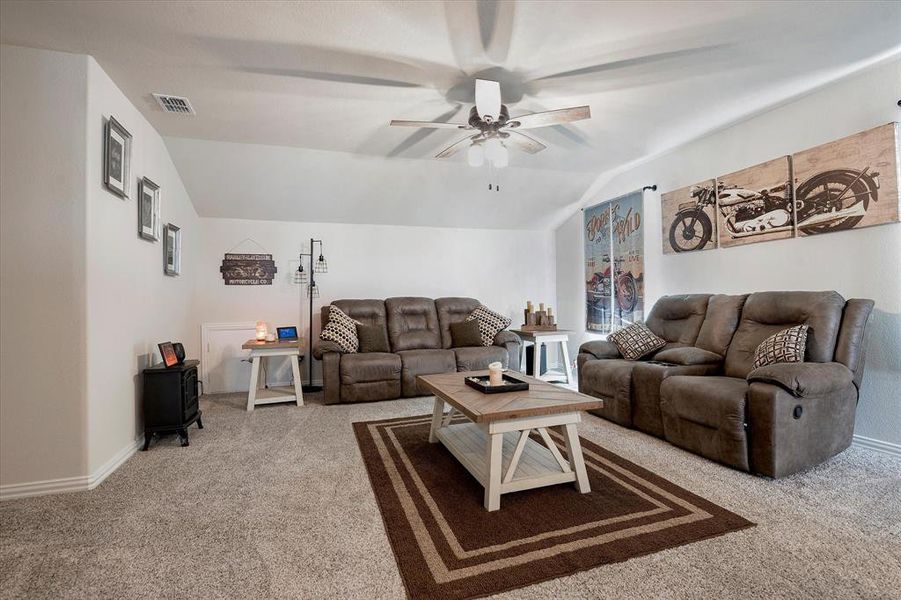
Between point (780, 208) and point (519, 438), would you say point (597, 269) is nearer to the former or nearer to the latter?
point (780, 208)

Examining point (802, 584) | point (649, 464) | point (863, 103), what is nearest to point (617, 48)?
point (863, 103)

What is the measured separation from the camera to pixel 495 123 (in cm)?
281

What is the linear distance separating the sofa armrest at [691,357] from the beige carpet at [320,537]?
26.9 inches

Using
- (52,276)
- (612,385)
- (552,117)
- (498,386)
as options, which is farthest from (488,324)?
(52,276)

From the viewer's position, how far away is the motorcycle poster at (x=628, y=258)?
15.1 feet

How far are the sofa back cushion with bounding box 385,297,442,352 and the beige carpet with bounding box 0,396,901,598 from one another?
218cm

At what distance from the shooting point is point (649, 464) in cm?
256

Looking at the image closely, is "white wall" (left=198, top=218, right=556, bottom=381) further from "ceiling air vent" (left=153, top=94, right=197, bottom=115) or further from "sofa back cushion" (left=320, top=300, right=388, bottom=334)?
"ceiling air vent" (left=153, top=94, right=197, bottom=115)

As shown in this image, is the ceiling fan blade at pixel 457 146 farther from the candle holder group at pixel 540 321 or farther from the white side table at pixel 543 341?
the candle holder group at pixel 540 321

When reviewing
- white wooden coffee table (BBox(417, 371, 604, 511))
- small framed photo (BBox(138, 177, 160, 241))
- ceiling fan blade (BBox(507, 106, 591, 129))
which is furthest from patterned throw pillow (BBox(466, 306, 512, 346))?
small framed photo (BBox(138, 177, 160, 241))

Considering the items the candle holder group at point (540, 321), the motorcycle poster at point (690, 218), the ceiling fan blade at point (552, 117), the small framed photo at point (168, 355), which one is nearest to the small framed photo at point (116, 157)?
the small framed photo at point (168, 355)

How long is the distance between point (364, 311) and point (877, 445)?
4.52 metres

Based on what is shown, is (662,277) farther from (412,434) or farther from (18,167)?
(18,167)

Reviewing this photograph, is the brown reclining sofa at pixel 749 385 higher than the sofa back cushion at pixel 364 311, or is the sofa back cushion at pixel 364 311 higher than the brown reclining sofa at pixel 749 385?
the sofa back cushion at pixel 364 311
